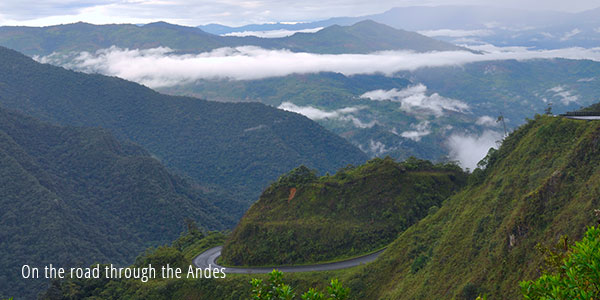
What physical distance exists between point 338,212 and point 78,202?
4324 inches

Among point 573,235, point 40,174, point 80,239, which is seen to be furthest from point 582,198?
point 40,174

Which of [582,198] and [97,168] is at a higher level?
[582,198]

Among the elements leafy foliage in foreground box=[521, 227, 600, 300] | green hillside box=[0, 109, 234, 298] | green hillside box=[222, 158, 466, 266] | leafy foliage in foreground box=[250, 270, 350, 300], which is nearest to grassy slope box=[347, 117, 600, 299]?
green hillside box=[222, 158, 466, 266]

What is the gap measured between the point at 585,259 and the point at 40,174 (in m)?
162

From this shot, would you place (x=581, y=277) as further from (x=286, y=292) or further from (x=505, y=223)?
(x=505, y=223)

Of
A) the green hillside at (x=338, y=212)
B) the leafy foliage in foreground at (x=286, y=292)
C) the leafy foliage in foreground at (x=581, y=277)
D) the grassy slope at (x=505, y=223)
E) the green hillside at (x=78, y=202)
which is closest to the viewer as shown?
the leafy foliage in foreground at (x=581, y=277)

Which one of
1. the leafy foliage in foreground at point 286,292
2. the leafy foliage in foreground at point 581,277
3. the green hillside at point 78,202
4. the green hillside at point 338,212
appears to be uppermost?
the leafy foliage in foreground at point 581,277

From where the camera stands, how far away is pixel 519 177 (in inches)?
1960

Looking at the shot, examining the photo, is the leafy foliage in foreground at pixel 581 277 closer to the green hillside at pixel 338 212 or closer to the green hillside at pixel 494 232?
the green hillside at pixel 494 232

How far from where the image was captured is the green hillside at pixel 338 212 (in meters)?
67.5

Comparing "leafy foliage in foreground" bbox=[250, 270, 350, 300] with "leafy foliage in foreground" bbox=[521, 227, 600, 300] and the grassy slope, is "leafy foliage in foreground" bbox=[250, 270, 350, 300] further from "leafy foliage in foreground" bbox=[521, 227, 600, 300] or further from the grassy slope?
the grassy slope

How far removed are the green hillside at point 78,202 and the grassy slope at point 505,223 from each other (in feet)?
274

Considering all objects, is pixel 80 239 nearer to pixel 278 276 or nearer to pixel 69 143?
pixel 69 143

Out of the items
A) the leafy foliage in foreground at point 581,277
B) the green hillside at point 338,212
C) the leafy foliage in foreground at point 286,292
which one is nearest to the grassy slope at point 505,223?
the green hillside at point 338,212
